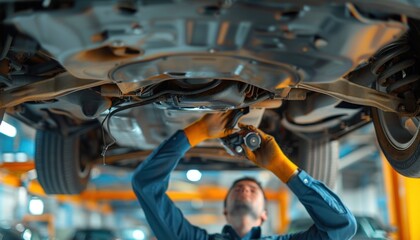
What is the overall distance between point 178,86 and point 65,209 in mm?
13709

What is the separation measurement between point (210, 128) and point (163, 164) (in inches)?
10.0

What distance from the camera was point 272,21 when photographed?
1446mm

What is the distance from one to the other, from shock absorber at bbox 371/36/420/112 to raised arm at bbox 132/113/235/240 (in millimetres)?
639

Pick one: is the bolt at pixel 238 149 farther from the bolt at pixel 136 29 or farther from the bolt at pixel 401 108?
the bolt at pixel 136 29

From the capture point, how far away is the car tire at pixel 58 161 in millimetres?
3465

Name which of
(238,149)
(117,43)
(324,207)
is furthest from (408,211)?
(117,43)

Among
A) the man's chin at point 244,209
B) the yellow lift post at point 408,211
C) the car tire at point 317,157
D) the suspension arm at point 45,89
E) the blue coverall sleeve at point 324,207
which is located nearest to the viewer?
the suspension arm at point 45,89

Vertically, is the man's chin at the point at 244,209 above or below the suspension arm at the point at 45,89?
below

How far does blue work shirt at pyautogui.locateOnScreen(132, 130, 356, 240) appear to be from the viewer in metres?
2.27

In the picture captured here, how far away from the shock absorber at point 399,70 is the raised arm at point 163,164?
0.64 meters

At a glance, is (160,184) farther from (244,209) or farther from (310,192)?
(310,192)

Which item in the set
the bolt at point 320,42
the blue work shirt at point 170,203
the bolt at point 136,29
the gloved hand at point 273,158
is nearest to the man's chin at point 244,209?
the blue work shirt at point 170,203

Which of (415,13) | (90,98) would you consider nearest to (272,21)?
(415,13)

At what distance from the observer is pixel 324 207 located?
2254 millimetres
